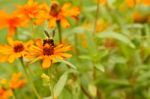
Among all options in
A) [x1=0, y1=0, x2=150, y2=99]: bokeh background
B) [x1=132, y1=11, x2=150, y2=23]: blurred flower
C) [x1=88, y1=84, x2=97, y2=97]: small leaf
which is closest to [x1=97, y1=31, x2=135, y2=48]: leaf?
[x1=0, y1=0, x2=150, y2=99]: bokeh background

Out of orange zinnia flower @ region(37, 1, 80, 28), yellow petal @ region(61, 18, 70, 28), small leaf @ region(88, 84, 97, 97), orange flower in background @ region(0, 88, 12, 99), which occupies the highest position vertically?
orange zinnia flower @ region(37, 1, 80, 28)

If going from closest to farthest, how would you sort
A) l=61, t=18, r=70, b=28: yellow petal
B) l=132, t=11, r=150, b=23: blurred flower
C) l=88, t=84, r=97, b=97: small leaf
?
l=61, t=18, r=70, b=28: yellow petal → l=88, t=84, r=97, b=97: small leaf → l=132, t=11, r=150, b=23: blurred flower

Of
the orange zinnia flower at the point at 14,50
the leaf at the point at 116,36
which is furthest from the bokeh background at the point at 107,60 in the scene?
the orange zinnia flower at the point at 14,50

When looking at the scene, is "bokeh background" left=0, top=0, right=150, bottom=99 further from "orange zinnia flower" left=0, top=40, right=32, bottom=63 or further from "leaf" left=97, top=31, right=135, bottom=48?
"orange zinnia flower" left=0, top=40, right=32, bottom=63

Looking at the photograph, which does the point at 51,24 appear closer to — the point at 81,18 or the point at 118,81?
the point at 118,81

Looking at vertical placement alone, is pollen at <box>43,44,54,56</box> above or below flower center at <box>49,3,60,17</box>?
below

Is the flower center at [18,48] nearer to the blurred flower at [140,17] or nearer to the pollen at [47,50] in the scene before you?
the pollen at [47,50]

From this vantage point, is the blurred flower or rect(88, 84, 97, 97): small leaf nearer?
rect(88, 84, 97, 97): small leaf

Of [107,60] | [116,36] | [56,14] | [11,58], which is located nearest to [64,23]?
[56,14]

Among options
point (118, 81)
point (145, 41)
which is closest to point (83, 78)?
point (118, 81)

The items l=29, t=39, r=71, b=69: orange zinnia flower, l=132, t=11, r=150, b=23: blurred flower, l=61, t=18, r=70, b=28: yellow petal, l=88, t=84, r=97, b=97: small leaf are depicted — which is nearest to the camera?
l=29, t=39, r=71, b=69: orange zinnia flower
